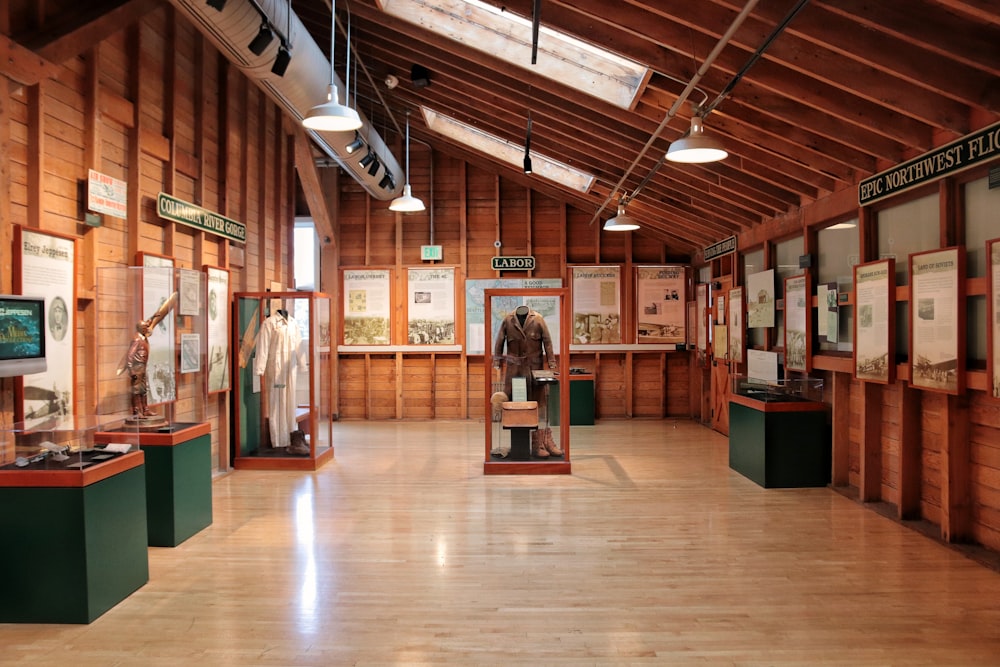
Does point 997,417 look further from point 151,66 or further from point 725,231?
point 151,66

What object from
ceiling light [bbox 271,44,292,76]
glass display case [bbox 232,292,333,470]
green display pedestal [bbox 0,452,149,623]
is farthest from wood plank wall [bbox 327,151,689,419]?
green display pedestal [bbox 0,452,149,623]

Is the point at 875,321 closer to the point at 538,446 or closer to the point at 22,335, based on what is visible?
the point at 538,446

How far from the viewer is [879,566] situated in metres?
4.36

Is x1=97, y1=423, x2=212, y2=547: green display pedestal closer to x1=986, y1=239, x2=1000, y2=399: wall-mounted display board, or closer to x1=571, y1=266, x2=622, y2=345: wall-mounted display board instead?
x1=986, y1=239, x2=1000, y2=399: wall-mounted display board

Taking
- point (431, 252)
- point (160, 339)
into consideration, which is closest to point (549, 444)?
point (160, 339)

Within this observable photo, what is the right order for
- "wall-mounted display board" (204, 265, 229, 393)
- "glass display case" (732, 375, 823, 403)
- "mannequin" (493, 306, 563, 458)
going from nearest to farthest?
"glass display case" (732, 375, 823, 403) < "wall-mounted display board" (204, 265, 229, 393) < "mannequin" (493, 306, 563, 458)

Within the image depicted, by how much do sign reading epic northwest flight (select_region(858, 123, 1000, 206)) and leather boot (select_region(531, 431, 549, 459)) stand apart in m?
4.05

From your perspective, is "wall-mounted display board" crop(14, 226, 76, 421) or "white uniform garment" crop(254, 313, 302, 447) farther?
"white uniform garment" crop(254, 313, 302, 447)

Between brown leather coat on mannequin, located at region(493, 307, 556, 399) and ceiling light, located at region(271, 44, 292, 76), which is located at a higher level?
ceiling light, located at region(271, 44, 292, 76)

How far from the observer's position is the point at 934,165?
476cm

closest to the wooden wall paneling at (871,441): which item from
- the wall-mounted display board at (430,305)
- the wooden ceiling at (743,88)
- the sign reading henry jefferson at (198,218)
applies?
the wooden ceiling at (743,88)

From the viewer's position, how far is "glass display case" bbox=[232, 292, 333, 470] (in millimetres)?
7594

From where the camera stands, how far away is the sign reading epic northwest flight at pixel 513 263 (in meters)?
11.6

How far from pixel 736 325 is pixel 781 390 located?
2227mm
